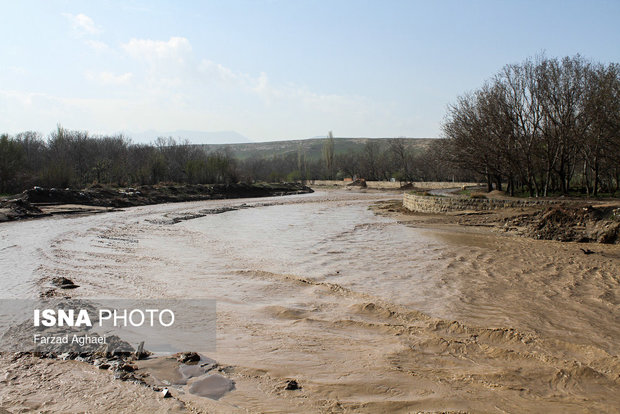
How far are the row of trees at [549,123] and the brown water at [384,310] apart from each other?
12196 millimetres

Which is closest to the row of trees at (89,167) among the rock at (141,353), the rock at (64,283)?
the rock at (64,283)

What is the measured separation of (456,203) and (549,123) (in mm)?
8139

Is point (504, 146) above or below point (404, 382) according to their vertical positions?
above

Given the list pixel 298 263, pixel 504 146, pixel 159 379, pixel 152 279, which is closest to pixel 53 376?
pixel 159 379

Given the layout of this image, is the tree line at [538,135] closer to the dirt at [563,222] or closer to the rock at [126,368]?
the dirt at [563,222]

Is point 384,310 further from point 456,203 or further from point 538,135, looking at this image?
point 538,135

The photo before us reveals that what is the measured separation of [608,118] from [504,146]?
5.34m

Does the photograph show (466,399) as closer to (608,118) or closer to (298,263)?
(298,263)

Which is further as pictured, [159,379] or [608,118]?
[608,118]

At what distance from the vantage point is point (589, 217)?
15758 mm

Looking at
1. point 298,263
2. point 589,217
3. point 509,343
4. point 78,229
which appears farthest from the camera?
point 78,229

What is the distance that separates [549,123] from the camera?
2644cm

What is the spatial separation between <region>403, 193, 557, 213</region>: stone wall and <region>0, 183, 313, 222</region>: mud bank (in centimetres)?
2150

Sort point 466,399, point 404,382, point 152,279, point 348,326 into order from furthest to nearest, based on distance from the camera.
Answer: point 152,279, point 348,326, point 404,382, point 466,399
